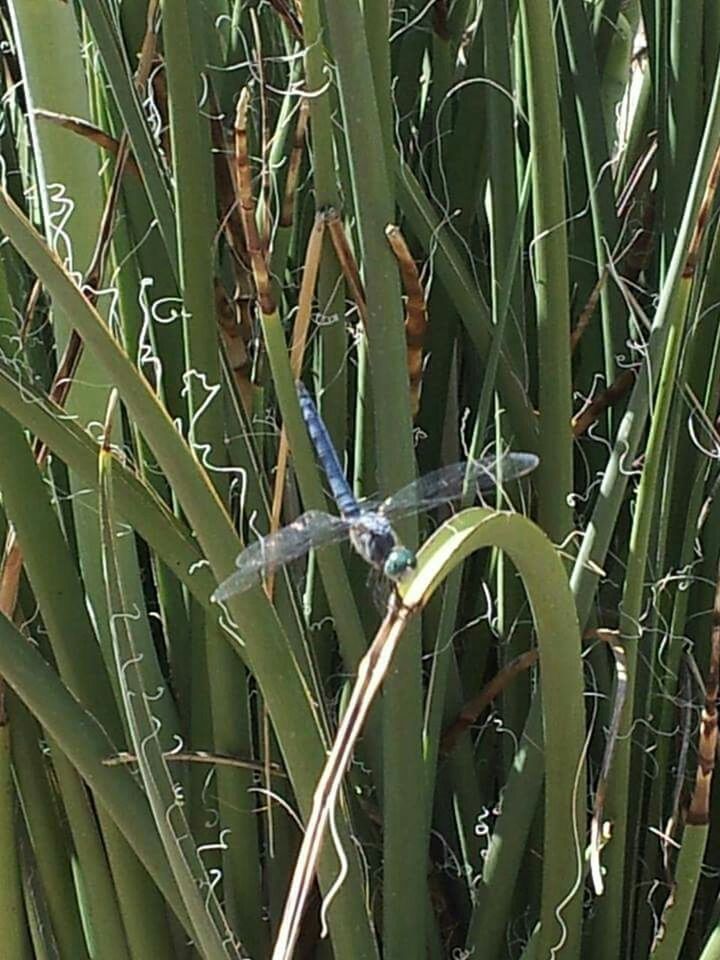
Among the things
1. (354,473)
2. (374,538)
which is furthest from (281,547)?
(354,473)

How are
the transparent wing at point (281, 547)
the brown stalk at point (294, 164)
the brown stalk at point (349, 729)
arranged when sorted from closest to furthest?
the brown stalk at point (349, 729) → the transparent wing at point (281, 547) → the brown stalk at point (294, 164)

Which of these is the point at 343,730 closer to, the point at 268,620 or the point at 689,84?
the point at 268,620

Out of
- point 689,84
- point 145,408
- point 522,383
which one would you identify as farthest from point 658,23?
point 145,408

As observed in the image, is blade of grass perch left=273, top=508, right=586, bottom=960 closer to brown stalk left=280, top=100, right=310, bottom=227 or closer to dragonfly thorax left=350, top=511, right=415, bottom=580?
dragonfly thorax left=350, top=511, right=415, bottom=580

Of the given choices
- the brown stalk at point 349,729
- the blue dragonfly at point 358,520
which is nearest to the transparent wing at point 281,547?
the blue dragonfly at point 358,520

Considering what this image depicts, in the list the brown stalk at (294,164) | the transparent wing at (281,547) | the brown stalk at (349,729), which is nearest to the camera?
the brown stalk at (349,729)

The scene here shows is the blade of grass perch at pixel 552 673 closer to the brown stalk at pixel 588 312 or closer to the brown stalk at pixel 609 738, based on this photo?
the brown stalk at pixel 609 738
